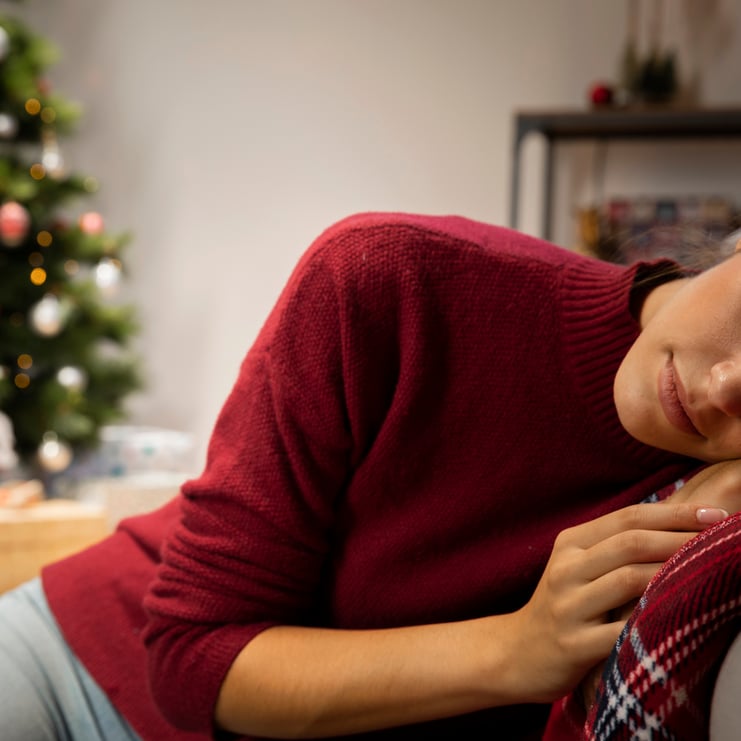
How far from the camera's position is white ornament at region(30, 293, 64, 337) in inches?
106

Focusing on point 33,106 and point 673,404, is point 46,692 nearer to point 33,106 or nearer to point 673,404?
point 673,404

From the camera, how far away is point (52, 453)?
2.75 m

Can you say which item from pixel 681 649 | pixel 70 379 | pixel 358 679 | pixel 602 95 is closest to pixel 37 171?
pixel 70 379

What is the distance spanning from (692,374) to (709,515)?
4.1 inches

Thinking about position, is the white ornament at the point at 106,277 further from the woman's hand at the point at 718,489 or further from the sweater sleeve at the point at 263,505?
the woman's hand at the point at 718,489

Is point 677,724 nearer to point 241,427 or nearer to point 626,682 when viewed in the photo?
point 626,682

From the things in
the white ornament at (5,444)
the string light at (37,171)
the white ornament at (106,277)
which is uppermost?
the string light at (37,171)

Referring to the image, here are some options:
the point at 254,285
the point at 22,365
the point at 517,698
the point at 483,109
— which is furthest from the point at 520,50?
the point at 517,698

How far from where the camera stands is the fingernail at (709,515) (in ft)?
1.92

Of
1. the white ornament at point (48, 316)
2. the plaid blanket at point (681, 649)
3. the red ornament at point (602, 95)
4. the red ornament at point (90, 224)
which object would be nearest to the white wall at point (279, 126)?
the red ornament at point (602, 95)

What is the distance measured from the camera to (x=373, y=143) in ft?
11.2

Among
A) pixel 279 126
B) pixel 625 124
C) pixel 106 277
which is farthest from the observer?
pixel 279 126

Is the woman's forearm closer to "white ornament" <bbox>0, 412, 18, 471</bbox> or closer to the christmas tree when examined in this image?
"white ornament" <bbox>0, 412, 18, 471</bbox>

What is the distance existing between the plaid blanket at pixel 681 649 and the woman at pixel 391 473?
25 centimetres
